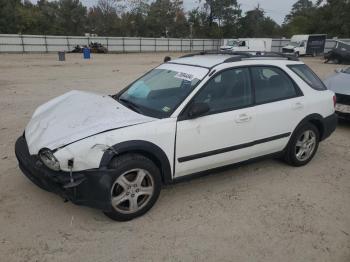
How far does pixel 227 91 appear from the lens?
3902mm

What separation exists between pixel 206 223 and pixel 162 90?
158 cm

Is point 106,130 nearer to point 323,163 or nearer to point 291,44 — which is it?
point 323,163

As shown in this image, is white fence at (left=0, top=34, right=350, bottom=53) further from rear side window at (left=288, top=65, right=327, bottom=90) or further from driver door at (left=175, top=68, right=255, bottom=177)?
driver door at (left=175, top=68, right=255, bottom=177)

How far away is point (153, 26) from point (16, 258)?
56420 mm

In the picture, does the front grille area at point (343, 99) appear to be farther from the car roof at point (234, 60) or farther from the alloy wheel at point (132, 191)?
the alloy wheel at point (132, 191)

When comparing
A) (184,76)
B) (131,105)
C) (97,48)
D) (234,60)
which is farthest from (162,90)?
(97,48)

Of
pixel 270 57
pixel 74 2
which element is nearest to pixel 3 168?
pixel 270 57

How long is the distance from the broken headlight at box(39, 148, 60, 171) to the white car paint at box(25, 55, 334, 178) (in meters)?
0.05

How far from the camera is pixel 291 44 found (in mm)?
37781

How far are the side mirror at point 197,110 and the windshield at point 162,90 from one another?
0.17 m

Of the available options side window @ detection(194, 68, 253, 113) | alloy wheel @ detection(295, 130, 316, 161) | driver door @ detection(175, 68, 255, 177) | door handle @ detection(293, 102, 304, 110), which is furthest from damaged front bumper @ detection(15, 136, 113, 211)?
alloy wheel @ detection(295, 130, 316, 161)

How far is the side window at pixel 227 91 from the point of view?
3730 mm

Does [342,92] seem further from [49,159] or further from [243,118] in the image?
[49,159]

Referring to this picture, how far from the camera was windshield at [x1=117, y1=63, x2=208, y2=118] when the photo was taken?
3.62m
